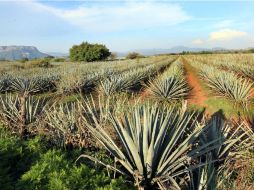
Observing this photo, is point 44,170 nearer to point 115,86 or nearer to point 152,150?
point 152,150

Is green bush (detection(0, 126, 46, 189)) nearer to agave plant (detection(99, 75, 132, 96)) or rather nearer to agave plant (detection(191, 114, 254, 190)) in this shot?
agave plant (detection(191, 114, 254, 190))

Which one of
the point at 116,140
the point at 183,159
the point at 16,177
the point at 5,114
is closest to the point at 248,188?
the point at 183,159

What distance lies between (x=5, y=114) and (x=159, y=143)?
167 inches

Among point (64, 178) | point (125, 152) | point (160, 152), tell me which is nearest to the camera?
point (64, 178)

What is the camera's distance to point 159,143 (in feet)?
17.3

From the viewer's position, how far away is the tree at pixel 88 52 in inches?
2884

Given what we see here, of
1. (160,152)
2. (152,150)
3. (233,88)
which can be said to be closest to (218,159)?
(160,152)

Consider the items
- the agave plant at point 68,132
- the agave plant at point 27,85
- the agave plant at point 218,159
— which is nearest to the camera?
the agave plant at point 218,159

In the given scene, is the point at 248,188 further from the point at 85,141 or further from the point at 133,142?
the point at 85,141

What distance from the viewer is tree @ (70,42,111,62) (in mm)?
73250

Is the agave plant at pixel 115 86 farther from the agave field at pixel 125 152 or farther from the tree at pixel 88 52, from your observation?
the tree at pixel 88 52

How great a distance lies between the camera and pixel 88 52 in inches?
2874

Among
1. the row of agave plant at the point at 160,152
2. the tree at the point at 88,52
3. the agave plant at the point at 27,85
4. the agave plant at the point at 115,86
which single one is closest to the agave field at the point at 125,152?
the row of agave plant at the point at 160,152

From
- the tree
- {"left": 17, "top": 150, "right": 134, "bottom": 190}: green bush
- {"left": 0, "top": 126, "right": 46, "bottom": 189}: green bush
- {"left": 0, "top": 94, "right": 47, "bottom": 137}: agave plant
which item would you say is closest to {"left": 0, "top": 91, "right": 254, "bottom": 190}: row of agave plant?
{"left": 17, "top": 150, "right": 134, "bottom": 190}: green bush
